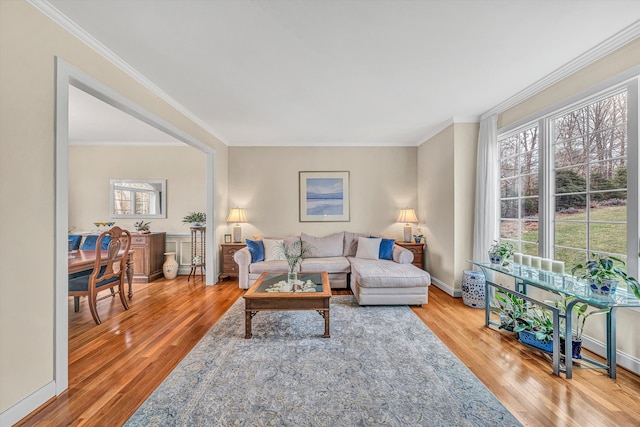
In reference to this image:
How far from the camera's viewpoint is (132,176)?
5504 millimetres

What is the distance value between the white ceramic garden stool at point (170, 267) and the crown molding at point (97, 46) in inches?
115

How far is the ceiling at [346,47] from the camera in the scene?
6.10ft

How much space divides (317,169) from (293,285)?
3000 mm

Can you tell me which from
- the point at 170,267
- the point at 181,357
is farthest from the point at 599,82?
the point at 170,267

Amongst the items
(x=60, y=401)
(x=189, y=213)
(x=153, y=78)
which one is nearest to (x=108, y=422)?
(x=60, y=401)

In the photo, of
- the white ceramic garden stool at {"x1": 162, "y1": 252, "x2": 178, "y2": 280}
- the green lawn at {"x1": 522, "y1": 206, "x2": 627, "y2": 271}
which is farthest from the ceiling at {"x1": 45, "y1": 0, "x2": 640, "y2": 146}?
the white ceramic garden stool at {"x1": 162, "y1": 252, "x2": 178, "y2": 280}

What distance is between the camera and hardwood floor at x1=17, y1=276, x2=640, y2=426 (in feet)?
5.67

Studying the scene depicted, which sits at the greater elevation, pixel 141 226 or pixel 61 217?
pixel 61 217

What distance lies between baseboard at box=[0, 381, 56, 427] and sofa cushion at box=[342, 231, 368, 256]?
410 cm

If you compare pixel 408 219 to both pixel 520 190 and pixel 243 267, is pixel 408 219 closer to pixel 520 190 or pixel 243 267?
pixel 520 190

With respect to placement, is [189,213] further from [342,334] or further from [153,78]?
[342,334]

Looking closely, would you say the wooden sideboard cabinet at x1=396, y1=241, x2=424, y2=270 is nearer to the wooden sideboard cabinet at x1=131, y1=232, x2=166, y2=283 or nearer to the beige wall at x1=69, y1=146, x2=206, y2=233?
the beige wall at x1=69, y1=146, x2=206, y2=233

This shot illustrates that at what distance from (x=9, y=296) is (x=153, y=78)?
226 centimetres

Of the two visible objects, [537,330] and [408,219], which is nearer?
[537,330]
